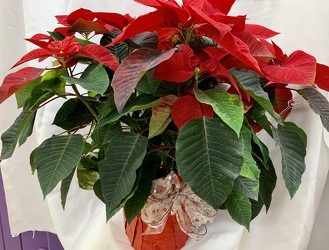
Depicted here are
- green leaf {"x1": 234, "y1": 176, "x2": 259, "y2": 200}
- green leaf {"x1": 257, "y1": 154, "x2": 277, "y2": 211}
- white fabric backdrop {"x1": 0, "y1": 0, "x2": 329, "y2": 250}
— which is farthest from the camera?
white fabric backdrop {"x1": 0, "y1": 0, "x2": 329, "y2": 250}

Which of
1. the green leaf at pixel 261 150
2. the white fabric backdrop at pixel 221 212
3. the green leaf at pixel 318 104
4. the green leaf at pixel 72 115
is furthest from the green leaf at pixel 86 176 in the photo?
the green leaf at pixel 318 104

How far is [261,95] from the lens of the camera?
71cm

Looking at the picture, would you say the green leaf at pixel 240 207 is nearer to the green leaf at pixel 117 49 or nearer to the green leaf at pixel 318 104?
the green leaf at pixel 318 104

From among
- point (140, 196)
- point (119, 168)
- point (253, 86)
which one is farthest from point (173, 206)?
point (253, 86)

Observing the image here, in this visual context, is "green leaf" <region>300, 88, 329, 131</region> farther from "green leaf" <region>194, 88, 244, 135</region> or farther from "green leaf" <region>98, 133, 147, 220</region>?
"green leaf" <region>98, 133, 147, 220</region>

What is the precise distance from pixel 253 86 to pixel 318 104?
0.60 ft

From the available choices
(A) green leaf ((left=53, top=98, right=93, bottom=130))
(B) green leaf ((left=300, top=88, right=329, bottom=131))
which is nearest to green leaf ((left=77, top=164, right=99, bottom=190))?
(A) green leaf ((left=53, top=98, right=93, bottom=130))

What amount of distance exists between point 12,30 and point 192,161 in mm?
776

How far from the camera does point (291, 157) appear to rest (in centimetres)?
80

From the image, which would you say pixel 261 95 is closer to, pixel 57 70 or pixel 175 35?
pixel 175 35

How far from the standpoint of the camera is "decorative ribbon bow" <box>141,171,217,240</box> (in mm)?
854

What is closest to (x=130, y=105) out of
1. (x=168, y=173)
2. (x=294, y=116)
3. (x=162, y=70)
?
(x=162, y=70)

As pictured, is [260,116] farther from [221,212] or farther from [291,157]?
[221,212]

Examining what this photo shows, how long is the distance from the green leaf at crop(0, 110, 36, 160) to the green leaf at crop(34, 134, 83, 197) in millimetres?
72
